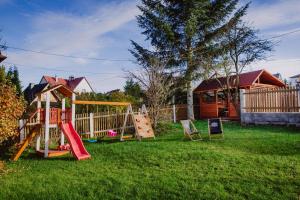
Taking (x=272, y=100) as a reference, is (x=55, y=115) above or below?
below

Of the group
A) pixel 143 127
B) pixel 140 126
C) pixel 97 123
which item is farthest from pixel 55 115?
pixel 97 123

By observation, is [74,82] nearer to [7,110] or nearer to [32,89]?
[32,89]

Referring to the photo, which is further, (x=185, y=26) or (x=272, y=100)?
(x=185, y=26)

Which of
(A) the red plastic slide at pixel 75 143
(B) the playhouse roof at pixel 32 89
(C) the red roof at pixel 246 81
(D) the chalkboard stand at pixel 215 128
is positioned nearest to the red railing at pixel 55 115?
(A) the red plastic slide at pixel 75 143

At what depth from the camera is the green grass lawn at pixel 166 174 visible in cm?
500

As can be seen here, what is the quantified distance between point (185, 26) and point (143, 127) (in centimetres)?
1193

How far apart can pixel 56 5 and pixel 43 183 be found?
26.0ft

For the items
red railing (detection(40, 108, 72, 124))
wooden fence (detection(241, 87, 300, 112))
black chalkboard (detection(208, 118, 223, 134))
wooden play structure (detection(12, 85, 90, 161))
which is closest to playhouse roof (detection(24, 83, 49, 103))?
wooden play structure (detection(12, 85, 90, 161))

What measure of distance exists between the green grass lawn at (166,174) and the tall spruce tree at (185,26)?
524 inches

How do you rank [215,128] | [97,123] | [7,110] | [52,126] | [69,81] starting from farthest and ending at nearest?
[69,81] < [97,123] < [215,128] < [52,126] < [7,110]

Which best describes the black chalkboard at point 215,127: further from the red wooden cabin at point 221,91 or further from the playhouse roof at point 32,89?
the playhouse roof at point 32,89

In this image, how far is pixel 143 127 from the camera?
11750 mm

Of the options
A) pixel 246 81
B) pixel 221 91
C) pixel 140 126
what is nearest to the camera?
pixel 140 126

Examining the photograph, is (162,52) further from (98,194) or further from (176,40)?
(98,194)
